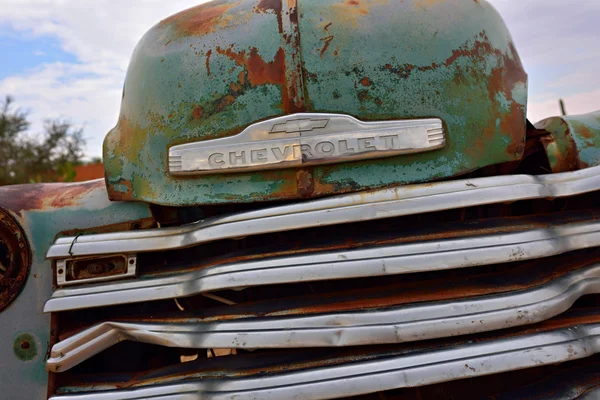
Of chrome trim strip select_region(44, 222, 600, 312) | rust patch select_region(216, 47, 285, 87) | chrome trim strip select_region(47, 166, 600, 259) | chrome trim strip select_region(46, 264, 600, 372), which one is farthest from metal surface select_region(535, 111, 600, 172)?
rust patch select_region(216, 47, 285, 87)

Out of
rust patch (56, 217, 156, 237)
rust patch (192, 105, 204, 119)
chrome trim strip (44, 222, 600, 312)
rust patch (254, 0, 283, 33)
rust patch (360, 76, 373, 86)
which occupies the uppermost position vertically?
rust patch (254, 0, 283, 33)

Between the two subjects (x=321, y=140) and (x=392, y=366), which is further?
(x=321, y=140)

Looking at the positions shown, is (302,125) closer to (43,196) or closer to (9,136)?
(43,196)

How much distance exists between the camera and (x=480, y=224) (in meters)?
1.52

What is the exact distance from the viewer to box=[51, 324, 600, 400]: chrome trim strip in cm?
136

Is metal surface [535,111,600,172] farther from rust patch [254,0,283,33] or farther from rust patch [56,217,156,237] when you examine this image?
rust patch [56,217,156,237]

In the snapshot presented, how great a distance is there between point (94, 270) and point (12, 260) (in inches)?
11.6

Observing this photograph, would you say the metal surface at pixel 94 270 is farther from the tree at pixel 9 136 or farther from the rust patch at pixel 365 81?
the tree at pixel 9 136

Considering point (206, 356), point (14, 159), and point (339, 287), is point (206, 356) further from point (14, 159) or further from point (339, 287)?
point (14, 159)

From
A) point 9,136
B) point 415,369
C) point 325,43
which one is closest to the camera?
point 415,369

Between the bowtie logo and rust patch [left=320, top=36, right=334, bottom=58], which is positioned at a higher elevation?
rust patch [left=320, top=36, right=334, bottom=58]

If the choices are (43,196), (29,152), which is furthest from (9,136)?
(43,196)

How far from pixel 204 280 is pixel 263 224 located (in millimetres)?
233

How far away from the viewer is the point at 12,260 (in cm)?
172
